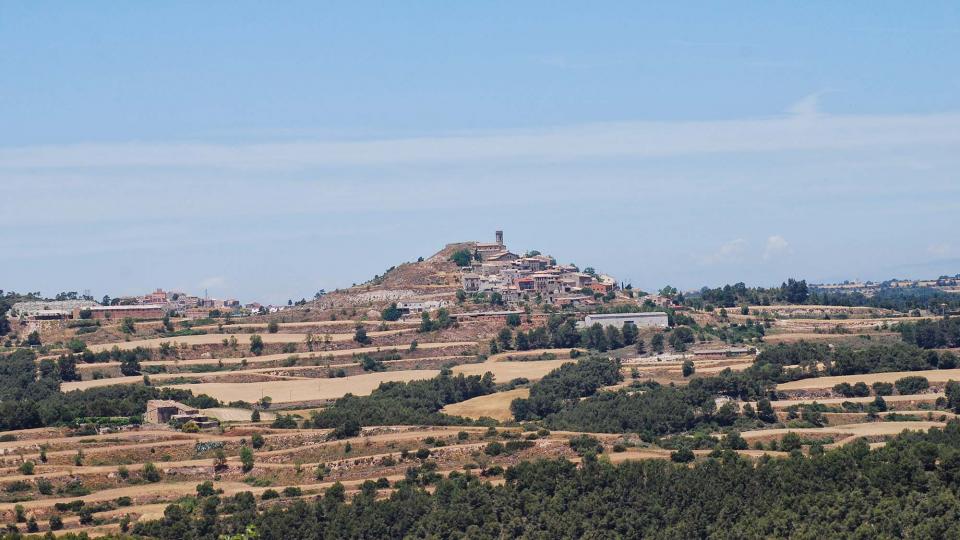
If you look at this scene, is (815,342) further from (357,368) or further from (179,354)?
(179,354)

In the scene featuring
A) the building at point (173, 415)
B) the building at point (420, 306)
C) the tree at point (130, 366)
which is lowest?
the building at point (173, 415)

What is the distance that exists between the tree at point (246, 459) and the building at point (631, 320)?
55465 millimetres

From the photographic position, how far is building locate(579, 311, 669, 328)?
142 m

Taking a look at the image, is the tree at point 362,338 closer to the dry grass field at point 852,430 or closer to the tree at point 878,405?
the tree at point 878,405

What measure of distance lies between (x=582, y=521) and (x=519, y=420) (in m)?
36.9

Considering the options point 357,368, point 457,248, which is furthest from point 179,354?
point 457,248

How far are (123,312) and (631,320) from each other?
161 feet

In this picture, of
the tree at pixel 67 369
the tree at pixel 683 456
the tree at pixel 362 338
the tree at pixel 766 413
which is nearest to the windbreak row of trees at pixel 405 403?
the tree at pixel 362 338

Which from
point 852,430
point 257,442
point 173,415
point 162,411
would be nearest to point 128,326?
point 162,411

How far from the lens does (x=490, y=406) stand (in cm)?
11425

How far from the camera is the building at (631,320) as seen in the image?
142m

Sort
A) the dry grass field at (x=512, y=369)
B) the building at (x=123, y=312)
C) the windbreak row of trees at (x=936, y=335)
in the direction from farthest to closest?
the building at (x=123, y=312) < the windbreak row of trees at (x=936, y=335) < the dry grass field at (x=512, y=369)

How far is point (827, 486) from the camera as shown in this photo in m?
74.6

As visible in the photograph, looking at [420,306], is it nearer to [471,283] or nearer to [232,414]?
[471,283]
